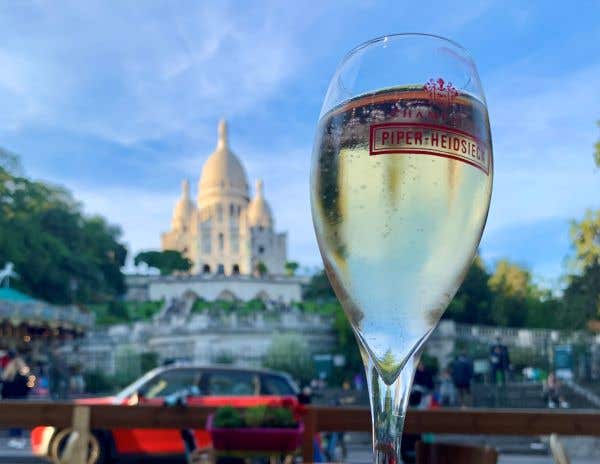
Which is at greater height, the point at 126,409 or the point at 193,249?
the point at 193,249

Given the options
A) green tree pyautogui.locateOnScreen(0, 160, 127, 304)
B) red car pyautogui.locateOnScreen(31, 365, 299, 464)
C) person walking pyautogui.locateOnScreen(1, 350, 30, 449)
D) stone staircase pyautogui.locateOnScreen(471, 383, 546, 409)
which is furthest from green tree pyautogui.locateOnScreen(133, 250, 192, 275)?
red car pyautogui.locateOnScreen(31, 365, 299, 464)

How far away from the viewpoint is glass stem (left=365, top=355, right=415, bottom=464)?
0.47 m

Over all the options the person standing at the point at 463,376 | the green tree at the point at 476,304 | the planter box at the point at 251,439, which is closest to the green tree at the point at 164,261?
the green tree at the point at 476,304

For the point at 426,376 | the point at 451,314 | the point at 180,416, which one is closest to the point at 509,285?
the point at 451,314

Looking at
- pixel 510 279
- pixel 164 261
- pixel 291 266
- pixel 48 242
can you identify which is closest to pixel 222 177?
pixel 291 266

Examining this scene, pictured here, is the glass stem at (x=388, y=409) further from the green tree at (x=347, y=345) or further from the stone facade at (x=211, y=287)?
the stone facade at (x=211, y=287)

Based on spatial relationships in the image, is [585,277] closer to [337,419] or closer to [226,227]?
[337,419]

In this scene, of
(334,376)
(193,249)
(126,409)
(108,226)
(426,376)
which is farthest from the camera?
(193,249)

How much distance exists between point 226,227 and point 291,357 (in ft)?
134

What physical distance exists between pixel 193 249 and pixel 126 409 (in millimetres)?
64518

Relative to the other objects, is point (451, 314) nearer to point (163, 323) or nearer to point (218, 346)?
point (218, 346)

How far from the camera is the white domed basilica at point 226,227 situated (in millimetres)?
64938

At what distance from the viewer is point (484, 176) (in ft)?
1.91

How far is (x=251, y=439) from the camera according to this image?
1810 millimetres
